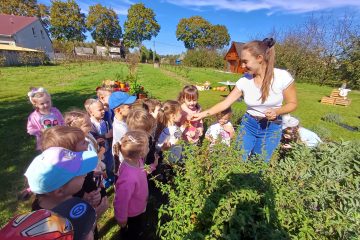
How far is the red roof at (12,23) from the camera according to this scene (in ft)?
139

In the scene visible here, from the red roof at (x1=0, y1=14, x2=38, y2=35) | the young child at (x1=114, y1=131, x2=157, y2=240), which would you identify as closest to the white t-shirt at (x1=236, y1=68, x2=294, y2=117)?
the young child at (x1=114, y1=131, x2=157, y2=240)

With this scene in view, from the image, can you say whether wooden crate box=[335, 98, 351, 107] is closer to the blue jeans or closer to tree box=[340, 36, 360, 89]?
tree box=[340, 36, 360, 89]

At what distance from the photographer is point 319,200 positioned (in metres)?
2.10

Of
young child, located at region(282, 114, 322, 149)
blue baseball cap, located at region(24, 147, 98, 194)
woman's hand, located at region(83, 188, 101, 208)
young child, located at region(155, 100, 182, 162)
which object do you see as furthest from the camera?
young child, located at region(282, 114, 322, 149)

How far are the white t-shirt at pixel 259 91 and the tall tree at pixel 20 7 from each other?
2936 inches

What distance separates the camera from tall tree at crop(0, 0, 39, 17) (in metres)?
58.9

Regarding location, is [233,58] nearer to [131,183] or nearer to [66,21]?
[131,183]

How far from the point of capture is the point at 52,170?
1.62 metres

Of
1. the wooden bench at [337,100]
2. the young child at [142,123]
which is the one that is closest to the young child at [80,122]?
the young child at [142,123]

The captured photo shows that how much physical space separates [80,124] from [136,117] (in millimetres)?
753

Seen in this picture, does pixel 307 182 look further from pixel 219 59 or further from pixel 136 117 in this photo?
pixel 219 59

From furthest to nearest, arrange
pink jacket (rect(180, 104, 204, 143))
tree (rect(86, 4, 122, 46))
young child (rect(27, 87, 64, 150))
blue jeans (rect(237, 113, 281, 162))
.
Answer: tree (rect(86, 4, 122, 46)) → pink jacket (rect(180, 104, 204, 143)) → young child (rect(27, 87, 64, 150)) → blue jeans (rect(237, 113, 281, 162))

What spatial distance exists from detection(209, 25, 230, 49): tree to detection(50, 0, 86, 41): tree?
42048 millimetres

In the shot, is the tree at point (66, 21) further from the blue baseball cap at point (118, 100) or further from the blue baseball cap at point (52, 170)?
the blue baseball cap at point (52, 170)
